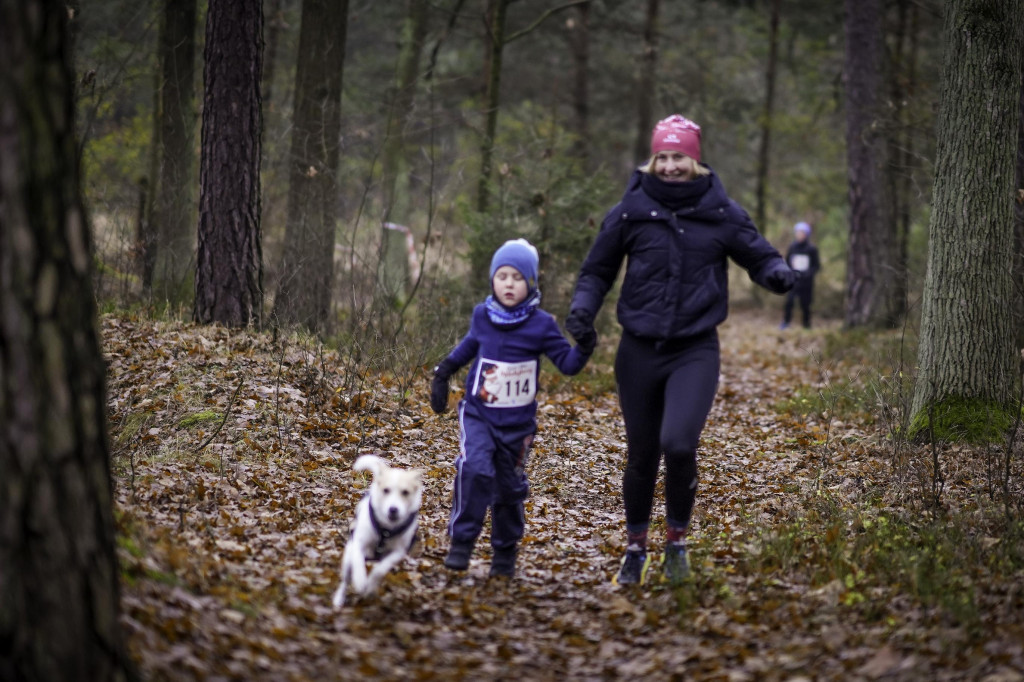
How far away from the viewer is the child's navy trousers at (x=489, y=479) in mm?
5074

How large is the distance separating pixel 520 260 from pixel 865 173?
14.8 m

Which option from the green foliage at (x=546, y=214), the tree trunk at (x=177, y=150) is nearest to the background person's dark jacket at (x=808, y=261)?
the green foliage at (x=546, y=214)

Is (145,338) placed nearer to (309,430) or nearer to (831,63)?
(309,430)

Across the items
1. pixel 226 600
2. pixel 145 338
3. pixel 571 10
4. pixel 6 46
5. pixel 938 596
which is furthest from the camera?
pixel 571 10

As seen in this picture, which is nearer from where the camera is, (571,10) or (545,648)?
(545,648)

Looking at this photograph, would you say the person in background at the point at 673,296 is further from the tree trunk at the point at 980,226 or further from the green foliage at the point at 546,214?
the green foliage at the point at 546,214

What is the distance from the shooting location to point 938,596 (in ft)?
15.2

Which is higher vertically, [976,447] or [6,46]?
[6,46]

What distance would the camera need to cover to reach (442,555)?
5.89m

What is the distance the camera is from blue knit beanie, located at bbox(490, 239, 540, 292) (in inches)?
202

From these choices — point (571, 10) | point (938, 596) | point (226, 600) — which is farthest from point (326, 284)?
point (571, 10)

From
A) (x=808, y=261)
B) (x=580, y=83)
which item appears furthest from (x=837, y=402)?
(x=580, y=83)

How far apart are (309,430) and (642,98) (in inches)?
678

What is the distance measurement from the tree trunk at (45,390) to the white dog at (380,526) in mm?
1465
